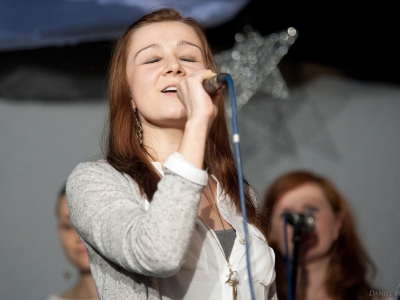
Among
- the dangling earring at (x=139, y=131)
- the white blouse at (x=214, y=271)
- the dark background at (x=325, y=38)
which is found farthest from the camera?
the dark background at (x=325, y=38)

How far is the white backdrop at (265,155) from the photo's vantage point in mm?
2564

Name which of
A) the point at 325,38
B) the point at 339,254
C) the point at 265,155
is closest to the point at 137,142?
the point at 339,254

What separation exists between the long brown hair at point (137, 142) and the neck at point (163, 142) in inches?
1.0

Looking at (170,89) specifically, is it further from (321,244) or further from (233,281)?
(321,244)

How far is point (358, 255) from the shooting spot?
2588 millimetres

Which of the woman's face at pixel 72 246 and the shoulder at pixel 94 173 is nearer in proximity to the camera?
→ the shoulder at pixel 94 173

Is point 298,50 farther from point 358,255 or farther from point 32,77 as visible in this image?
point 32,77

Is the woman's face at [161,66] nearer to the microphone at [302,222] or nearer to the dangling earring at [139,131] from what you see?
the dangling earring at [139,131]

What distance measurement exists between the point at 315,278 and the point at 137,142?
1.28 meters

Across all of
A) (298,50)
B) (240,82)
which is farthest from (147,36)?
(298,50)

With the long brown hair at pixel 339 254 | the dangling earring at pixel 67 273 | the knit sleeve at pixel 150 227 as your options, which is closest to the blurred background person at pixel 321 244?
the long brown hair at pixel 339 254

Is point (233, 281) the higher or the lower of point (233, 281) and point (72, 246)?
the higher

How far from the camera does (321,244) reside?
251 centimetres

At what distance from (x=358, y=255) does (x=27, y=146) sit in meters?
1.58
